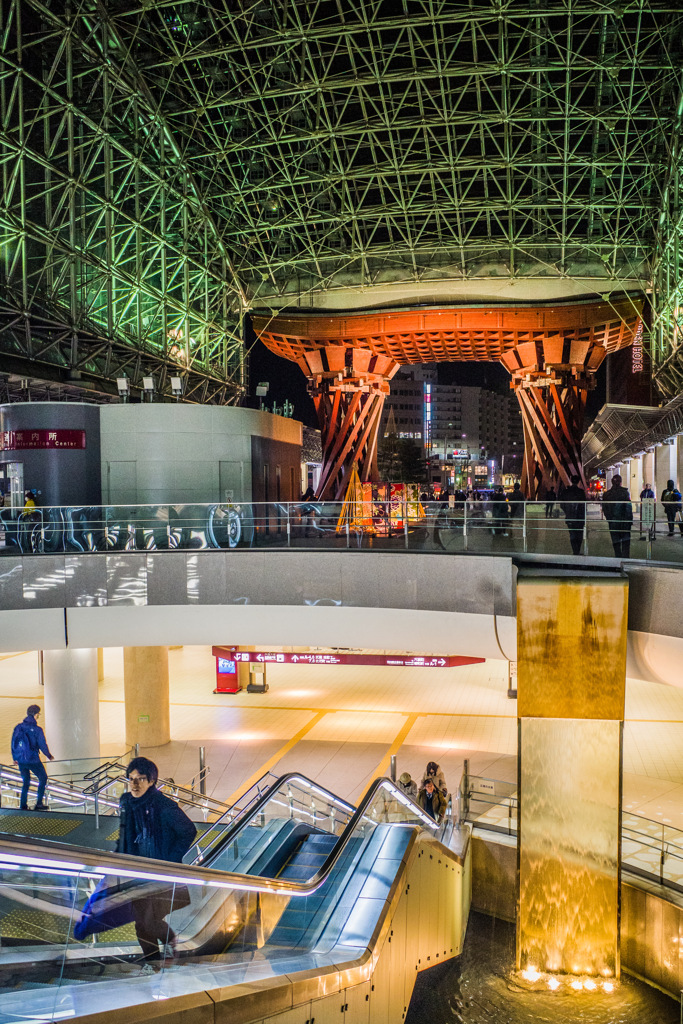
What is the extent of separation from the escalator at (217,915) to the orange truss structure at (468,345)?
32.2 metres

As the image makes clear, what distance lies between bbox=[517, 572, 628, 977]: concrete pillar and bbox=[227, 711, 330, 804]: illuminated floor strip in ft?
20.8

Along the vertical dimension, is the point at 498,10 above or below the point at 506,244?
above

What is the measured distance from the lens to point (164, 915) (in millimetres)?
3781

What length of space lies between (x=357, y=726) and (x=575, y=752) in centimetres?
1147

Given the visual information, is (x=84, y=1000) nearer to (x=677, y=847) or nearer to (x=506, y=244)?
(x=677, y=847)

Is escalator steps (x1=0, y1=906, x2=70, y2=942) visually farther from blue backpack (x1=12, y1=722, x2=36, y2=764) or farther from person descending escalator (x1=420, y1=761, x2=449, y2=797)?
person descending escalator (x1=420, y1=761, x2=449, y2=797)

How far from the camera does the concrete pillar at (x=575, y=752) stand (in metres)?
10.1

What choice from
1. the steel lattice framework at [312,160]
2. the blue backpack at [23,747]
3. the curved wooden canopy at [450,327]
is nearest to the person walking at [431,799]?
the blue backpack at [23,747]

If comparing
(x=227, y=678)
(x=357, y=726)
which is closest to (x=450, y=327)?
(x=227, y=678)

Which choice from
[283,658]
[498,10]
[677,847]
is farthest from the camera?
[498,10]

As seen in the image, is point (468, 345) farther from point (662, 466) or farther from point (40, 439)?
point (40, 439)

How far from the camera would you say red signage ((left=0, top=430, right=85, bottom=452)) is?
1841cm

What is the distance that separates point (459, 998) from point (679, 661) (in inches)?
206

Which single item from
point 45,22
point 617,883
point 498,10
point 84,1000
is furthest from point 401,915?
point 45,22
